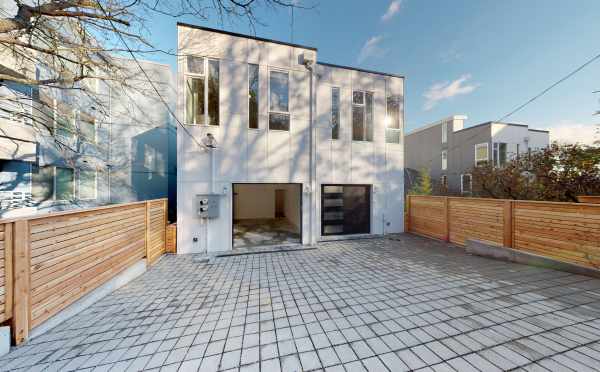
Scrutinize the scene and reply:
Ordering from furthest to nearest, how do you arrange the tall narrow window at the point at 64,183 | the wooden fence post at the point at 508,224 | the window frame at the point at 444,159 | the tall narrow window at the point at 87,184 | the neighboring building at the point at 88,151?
the window frame at the point at 444,159 < the tall narrow window at the point at 87,184 < the tall narrow window at the point at 64,183 < the neighboring building at the point at 88,151 < the wooden fence post at the point at 508,224

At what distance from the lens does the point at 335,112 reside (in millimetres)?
7129

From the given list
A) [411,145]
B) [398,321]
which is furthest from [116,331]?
[411,145]

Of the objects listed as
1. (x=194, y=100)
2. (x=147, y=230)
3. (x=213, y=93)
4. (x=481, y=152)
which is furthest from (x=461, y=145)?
(x=147, y=230)

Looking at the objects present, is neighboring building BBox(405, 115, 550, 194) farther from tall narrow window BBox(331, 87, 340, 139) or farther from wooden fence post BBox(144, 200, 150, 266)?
wooden fence post BBox(144, 200, 150, 266)

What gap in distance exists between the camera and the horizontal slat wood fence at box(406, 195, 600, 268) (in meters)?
3.81

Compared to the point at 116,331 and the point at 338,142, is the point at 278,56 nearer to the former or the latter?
the point at 338,142

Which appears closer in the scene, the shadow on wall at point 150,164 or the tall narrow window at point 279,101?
the tall narrow window at point 279,101

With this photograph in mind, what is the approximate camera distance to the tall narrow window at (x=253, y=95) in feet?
20.0

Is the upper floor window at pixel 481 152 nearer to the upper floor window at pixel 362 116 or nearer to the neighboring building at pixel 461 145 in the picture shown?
the neighboring building at pixel 461 145

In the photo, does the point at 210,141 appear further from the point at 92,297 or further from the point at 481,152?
the point at 481,152

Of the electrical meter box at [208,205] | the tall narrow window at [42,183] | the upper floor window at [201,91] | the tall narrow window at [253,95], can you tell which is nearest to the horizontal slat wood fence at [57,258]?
the electrical meter box at [208,205]

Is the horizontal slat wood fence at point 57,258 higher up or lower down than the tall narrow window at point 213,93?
lower down

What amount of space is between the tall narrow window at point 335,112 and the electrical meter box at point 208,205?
15.2 feet

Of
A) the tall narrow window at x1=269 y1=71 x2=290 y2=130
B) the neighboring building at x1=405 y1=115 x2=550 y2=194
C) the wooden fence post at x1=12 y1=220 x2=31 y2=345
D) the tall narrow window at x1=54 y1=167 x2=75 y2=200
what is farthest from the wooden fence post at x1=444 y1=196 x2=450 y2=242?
the tall narrow window at x1=54 y1=167 x2=75 y2=200
